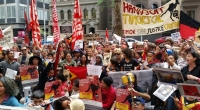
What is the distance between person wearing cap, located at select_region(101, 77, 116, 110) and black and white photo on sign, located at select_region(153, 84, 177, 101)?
3.67ft

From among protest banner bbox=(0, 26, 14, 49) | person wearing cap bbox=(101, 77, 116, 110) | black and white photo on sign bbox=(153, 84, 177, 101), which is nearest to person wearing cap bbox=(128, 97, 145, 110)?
black and white photo on sign bbox=(153, 84, 177, 101)

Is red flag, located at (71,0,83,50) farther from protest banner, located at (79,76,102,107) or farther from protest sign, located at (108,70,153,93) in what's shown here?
protest banner, located at (79,76,102,107)

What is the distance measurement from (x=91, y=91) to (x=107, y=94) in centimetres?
42

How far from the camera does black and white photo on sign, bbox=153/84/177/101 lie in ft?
14.6

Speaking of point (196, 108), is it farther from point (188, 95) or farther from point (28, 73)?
point (28, 73)

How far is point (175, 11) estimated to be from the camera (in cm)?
921

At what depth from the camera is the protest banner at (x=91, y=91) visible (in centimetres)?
512

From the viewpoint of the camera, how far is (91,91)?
5.18 metres

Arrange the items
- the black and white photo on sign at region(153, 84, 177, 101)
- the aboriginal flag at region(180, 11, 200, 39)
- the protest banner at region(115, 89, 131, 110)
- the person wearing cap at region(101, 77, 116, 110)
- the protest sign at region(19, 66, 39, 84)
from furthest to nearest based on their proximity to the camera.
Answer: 1. the aboriginal flag at region(180, 11, 200, 39)
2. the protest sign at region(19, 66, 39, 84)
3. the person wearing cap at region(101, 77, 116, 110)
4. the protest banner at region(115, 89, 131, 110)
5. the black and white photo on sign at region(153, 84, 177, 101)

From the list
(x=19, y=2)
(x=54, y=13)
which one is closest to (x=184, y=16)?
(x=54, y=13)

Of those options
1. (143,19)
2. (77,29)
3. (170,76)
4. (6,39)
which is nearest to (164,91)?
(170,76)

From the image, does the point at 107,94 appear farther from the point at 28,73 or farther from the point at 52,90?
the point at 28,73

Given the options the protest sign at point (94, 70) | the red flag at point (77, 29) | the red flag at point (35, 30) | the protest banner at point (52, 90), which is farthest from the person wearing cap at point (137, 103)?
the red flag at point (35, 30)

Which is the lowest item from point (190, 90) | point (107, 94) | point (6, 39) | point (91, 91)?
point (107, 94)
